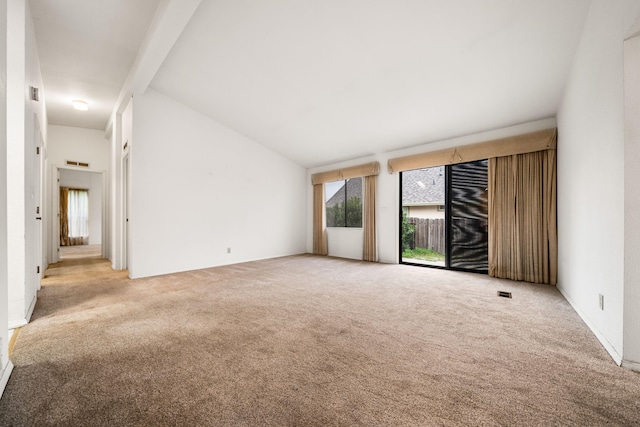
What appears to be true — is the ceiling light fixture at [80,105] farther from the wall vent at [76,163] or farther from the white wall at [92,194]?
the white wall at [92,194]

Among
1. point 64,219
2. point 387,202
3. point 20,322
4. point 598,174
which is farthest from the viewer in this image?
point 64,219

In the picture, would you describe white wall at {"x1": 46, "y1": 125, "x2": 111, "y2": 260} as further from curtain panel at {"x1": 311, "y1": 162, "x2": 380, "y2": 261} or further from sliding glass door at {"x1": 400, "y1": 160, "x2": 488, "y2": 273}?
sliding glass door at {"x1": 400, "y1": 160, "x2": 488, "y2": 273}

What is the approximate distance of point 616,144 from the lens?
194cm

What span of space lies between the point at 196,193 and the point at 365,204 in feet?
11.8

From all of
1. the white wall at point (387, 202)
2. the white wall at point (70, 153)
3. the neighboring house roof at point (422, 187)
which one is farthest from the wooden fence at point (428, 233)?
the white wall at point (70, 153)

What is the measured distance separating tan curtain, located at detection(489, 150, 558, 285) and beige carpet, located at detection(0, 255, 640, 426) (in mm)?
812

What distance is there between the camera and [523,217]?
4121mm

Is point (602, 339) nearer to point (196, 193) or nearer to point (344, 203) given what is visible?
point (344, 203)

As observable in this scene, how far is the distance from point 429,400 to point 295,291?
230cm

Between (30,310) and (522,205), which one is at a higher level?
(522,205)

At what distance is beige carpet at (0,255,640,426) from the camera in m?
1.29

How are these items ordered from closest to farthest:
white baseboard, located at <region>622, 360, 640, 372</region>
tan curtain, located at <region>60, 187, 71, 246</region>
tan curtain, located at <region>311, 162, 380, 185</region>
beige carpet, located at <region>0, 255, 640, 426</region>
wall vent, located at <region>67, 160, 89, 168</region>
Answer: beige carpet, located at <region>0, 255, 640, 426</region>, white baseboard, located at <region>622, 360, 640, 372</region>, tan curtain, located at <region>311, 162, 380, 185</region>, wall vent, located at <region>67, 160, 89, 168</region>, tan curtain, located at <region>60, 187, 71, 246</region>

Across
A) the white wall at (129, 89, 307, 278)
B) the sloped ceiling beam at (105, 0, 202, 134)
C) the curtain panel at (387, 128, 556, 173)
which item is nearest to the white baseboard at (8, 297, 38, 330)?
the white wall at (129, 89, 307, 278)

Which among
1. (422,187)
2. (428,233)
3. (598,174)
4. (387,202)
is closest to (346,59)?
(598,174)
